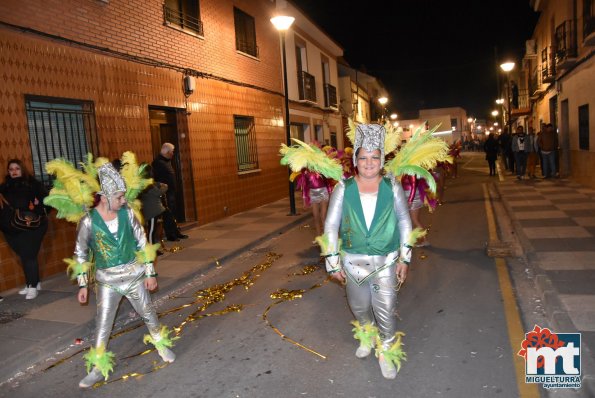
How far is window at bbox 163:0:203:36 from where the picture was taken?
11133 mm

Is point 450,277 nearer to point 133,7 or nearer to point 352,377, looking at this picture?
point 352,377

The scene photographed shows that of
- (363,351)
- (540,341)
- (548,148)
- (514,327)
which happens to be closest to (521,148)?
(548,148)

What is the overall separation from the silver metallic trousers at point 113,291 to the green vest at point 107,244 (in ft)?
0.20

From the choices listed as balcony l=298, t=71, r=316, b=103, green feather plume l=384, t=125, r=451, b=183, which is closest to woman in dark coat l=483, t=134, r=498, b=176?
balcony l=298, t=71, r=316, b=103

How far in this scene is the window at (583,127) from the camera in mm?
15388

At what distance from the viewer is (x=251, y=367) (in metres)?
4.22

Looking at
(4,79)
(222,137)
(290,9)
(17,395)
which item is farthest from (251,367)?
(290,9)

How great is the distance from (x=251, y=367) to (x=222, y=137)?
373 inches

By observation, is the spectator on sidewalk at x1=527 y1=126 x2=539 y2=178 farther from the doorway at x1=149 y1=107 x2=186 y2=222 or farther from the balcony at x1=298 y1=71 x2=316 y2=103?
the doorway at x1=149 y1=107 x2=186 y2=222

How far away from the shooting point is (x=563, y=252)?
275 inches

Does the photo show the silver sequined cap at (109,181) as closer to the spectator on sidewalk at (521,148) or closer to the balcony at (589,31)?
the balcony at (589,31)

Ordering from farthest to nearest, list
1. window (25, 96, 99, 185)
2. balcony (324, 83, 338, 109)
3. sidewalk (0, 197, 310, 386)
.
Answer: balcony (324, 83, 338, 109)
window (25, 96, 99, 185)
sidewalk (0, 197, 310, 386)

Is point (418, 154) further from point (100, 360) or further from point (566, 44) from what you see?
point (566, 44)

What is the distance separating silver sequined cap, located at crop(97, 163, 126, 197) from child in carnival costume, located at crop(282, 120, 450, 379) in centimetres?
175
